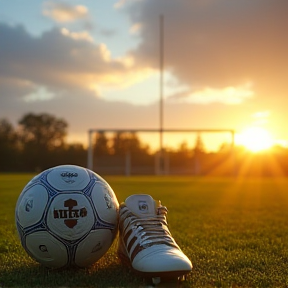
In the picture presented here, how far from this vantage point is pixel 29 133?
58.9 meters

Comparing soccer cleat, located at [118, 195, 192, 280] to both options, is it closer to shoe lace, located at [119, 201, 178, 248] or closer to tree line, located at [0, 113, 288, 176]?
shoe lace, located at [119, 201, 178, 248]

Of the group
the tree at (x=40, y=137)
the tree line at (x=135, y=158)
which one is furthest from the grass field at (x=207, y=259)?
the tree at (x=40, y=137)

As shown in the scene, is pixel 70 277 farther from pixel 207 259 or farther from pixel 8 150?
pixel 8 150

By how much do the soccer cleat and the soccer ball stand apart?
14 cm

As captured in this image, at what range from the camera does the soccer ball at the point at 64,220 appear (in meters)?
3.13

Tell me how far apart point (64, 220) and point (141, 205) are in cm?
59

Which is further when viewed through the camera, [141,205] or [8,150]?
[8,150]

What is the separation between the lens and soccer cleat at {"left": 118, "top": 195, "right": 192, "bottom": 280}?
279 centimetres

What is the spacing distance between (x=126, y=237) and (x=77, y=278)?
438 millimetres

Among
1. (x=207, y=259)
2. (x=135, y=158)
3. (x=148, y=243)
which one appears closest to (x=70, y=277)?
(x=148, y=243)

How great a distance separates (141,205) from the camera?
339cm

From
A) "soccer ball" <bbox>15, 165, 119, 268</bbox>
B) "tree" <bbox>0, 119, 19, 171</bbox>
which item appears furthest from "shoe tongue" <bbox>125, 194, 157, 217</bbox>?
"tree" <bbox>0, 119, 19, 171</bbox>

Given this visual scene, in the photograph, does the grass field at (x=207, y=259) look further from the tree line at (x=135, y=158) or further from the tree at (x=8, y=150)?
the tree at (x=8, y=150)

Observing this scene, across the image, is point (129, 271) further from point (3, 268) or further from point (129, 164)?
point (129, 164)
